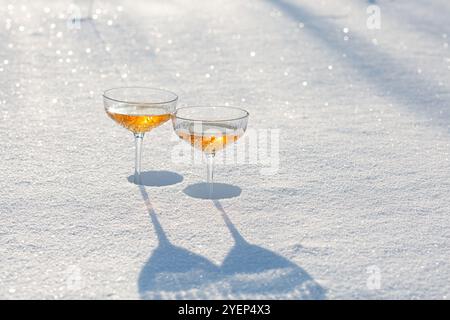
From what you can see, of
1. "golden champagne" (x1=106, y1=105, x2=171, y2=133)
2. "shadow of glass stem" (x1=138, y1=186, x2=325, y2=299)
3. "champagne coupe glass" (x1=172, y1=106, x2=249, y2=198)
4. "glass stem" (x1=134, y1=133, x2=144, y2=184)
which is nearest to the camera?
"shadow of glass stem" (x1=138, y1=186, x2=325, y2=299)

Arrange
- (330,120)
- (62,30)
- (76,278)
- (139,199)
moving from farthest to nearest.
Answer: (62,30)
(330,120)
(139,199)
(76,278)

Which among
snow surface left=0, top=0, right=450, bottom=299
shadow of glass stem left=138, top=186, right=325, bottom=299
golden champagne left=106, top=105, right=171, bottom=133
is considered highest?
golden champagne left=106, top=105, right=171, bottom=133

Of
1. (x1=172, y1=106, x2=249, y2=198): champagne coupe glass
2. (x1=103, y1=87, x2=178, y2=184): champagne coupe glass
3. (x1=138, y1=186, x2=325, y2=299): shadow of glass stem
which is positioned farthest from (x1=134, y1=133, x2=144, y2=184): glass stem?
(x1=138, y1=186, x2=325, y2=299): shadow of glass stem

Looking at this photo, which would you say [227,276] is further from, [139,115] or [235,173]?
[235,173]

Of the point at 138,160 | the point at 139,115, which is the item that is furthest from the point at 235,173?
the point at 139,115

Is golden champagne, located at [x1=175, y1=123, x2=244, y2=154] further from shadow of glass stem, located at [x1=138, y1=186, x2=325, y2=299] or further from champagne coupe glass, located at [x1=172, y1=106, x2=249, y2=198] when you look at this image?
shadow of glass stem, located at [x1=138, y1=186, x2=325, y2=299]

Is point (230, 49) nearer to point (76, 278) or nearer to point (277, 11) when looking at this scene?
point (277, 11)
